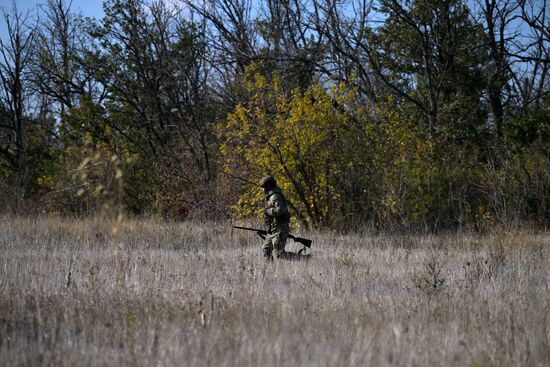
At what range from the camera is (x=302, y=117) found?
13070 millimetres

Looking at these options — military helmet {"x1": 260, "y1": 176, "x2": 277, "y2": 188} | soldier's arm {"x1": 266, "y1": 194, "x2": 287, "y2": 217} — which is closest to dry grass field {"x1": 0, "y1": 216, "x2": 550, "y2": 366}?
soldier's arm {"x1": 266, "y1": 194, "x2": 287, "y2": 217}

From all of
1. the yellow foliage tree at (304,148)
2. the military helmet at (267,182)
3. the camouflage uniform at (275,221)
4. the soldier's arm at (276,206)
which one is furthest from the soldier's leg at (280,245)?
the yellow foliage tree at (304,148)

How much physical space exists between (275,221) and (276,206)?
1.12 feet

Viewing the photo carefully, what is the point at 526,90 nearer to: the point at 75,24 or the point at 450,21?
the point at 450,21

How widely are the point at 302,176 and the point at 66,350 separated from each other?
9.58 metres

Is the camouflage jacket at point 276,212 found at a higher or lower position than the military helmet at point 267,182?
lower

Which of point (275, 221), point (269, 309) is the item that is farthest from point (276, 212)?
point (269, 309)

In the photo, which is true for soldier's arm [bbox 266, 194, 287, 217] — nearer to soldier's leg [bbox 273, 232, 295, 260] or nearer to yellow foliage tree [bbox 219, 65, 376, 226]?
soldier's leg [bbox 273, 232, 295, 260]

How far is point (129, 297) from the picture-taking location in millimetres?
5809

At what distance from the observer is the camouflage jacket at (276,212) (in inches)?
337

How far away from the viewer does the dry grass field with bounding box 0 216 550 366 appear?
4.09 meters

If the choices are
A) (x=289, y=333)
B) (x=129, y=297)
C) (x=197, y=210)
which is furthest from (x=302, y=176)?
(x=289, y=333)

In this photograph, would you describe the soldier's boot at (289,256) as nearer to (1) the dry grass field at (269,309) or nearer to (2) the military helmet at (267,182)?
(1) the dry grass field at (269,309)

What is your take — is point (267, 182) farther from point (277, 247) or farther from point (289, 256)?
point (289, 256)
